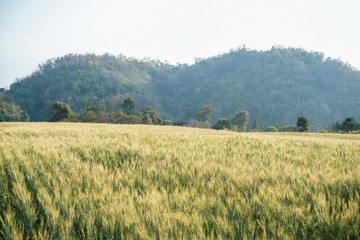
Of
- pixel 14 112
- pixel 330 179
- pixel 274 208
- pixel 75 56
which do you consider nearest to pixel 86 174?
pixel 274 208

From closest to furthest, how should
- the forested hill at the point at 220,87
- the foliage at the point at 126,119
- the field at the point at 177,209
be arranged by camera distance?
the field at the point at 177,209, the foliage at the point at 126,119, the forested hill at the point at 220,87

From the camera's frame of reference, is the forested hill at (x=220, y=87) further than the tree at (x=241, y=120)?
Yes

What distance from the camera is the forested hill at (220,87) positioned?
137250 millimetres

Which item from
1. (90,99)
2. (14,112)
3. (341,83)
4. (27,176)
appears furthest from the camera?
(341,83)

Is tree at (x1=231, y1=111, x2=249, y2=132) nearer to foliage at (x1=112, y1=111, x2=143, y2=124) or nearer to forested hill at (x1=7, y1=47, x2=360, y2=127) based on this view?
foliage at (x1=112, y1=111, x2=143, y2=124)

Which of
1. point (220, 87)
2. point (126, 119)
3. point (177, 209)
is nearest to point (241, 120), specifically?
point (126, 119)

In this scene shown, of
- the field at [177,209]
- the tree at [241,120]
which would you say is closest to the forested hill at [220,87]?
the tree at [241,120]

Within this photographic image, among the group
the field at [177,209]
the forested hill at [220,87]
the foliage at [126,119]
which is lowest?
the field at [177,209]

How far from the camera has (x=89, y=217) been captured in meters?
1.30

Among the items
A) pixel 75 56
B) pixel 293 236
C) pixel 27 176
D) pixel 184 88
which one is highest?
pixel 75 56

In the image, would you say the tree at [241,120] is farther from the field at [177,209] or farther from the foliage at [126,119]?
the field at [177,209]

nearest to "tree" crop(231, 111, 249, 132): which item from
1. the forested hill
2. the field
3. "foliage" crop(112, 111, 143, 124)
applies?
"foliage" crop(112, 111, 143, 124)

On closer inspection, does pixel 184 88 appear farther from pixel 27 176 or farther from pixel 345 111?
pixel 27 176

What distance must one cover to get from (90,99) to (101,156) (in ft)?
460
